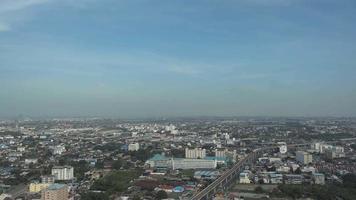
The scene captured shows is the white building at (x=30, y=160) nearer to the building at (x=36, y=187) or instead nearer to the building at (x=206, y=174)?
the building at (x=36, y=187)

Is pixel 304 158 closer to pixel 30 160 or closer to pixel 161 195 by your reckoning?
pixel 161 195

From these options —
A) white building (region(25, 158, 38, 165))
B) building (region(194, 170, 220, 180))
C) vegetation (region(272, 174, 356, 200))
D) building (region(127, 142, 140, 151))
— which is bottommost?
building (region(194, 170, 220, 180))

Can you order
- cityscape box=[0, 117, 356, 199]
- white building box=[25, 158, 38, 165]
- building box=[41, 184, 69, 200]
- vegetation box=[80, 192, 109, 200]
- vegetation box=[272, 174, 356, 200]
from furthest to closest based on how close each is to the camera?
white building box=[25, 158, 38, 165], cityscape box=[0, 117, 356, 199], vegetation box=[272, 174, 356, 200], vegetation box=[80, 192, 109, 200], building box=[41, 184, 69, 200]

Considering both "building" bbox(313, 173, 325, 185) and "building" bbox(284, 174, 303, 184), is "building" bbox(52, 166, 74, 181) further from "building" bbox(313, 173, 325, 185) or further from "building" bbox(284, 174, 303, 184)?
"building" bbox(313, 173, 325, 185)

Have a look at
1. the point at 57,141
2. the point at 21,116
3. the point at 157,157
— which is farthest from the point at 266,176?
the point at 21,116

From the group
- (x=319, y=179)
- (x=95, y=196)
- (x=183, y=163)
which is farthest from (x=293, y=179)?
(x=95, y=196)

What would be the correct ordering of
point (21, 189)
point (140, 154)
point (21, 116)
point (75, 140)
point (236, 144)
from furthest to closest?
point (21, 116) < point (75, 140) < point (236, 144) < point (140, 154) < point (21, 189)

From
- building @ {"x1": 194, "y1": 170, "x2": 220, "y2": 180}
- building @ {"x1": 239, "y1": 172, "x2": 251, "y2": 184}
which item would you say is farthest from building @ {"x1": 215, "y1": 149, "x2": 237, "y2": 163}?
building @ {"x1": 239, "y1": 172, "x2": 251, "y2": 184}

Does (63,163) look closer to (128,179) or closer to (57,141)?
(128,179)
